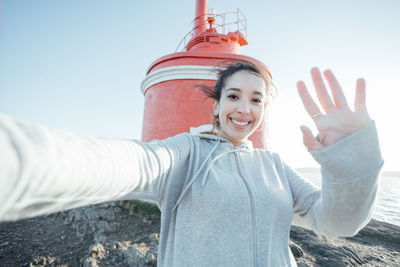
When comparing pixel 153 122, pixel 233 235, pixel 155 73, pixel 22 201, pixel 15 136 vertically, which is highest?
pixel 155 73

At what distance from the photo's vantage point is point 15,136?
1.12 feet

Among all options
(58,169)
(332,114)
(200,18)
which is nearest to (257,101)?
(332,114)

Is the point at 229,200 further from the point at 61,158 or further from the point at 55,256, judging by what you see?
the point at 55,256

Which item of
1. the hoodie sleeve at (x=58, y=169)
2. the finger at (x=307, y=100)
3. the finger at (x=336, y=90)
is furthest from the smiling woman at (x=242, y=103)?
the hoodie sleeve at (x=58, y=169)

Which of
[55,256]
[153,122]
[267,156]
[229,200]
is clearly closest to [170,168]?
[229,200]

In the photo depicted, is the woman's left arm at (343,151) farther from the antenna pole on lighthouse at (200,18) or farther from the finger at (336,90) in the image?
the antenna pole on lighthouse at (200,18)

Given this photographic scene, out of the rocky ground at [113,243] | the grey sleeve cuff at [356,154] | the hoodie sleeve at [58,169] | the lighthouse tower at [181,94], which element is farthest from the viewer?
the lighthouse tower at [181,94]

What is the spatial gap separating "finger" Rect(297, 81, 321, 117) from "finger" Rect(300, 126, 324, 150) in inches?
3.5

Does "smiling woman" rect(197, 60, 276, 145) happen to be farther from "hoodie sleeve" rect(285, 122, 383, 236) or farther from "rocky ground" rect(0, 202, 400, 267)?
"rocky ground" rect(0, 202, 400, 267)

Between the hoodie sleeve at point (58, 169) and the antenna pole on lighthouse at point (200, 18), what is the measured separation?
6775 mm

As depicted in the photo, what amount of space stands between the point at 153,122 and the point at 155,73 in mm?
1142

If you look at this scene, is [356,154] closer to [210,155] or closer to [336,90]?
[336,90]

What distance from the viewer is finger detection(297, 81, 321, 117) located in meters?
0.86

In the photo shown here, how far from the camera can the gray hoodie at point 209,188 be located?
1.37ft
